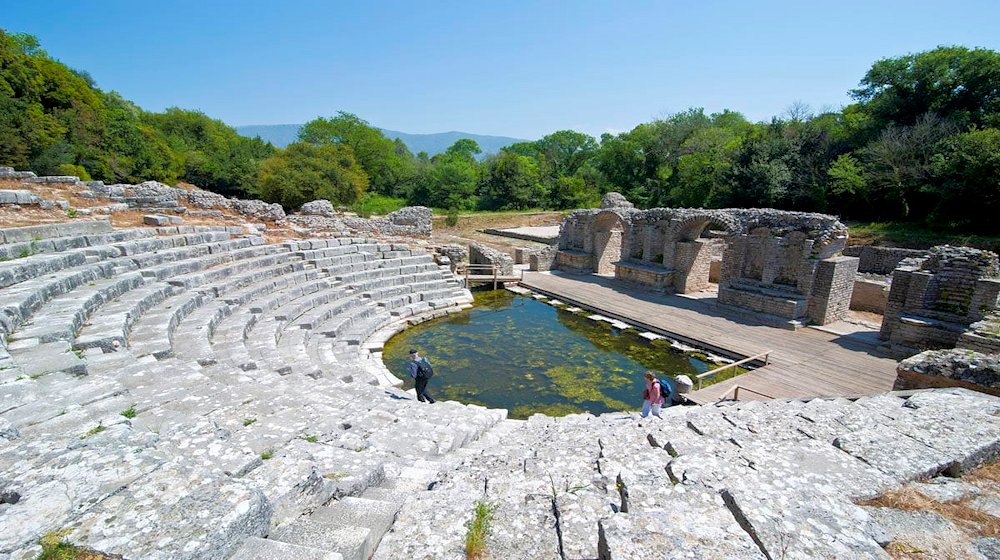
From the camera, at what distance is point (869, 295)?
13273 millimetres

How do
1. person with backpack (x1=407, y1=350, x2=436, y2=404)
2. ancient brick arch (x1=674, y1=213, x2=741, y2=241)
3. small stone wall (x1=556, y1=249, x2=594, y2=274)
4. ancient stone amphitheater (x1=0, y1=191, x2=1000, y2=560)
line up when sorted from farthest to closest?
small stone wall (x1=556, y1=249, x2=594, y2=274) → ancient brick arch (x1=674, y1=213, x2=741, y2=241) → person with backpack (x1=407, y1=350, x2=436, y2=404) → ancient stone amphitheater (x1=0, y1=191, x2=1000, y2=560)

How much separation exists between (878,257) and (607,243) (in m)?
10.5

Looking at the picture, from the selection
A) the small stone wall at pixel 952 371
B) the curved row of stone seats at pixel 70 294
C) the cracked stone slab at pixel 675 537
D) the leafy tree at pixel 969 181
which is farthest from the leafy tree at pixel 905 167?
the curved row of stone seats at pixel 70 294

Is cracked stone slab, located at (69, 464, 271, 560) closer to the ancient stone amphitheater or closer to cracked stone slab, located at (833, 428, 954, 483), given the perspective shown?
the ancient stone amphitheater

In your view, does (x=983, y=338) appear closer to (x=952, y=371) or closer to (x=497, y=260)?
(x=952, y=371)

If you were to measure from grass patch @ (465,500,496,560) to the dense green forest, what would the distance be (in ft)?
77.7

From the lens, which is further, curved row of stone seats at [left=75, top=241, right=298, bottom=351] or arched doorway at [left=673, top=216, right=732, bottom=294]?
arched doorway at [left=673, top=216, right=732, bottom=294]

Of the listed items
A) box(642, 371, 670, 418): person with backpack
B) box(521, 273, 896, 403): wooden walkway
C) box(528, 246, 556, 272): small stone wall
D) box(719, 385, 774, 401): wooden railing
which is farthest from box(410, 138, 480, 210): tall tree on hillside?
box(642, 371, 670, 418): person with backpack

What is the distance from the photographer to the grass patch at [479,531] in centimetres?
253

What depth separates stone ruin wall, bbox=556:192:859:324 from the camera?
1195 centimetres

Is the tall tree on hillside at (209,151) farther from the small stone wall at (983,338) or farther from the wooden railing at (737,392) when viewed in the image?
the small stone wall at (983,338)

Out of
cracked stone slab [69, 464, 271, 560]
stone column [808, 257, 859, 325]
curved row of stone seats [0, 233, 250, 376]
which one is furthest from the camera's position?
stone column [808, 257, 859, 325]

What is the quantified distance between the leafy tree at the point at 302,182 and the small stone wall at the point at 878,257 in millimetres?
26897

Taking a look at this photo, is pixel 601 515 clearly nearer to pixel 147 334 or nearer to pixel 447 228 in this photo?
pixel 147 334
